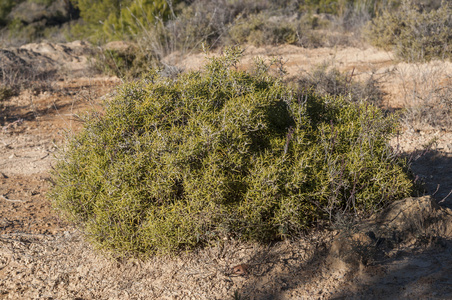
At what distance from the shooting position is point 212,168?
265cm

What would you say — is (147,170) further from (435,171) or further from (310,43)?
(310,43)

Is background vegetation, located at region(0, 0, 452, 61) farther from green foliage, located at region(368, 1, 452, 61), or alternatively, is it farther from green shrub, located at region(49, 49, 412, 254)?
green shrub, located at region(49, 49, 412, 254)

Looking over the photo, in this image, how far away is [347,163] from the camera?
294 centimetres

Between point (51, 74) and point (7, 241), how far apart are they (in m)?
6.69

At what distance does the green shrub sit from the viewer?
2.66 m

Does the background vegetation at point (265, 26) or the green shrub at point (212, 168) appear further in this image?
the background vegetation at point (265, 26)

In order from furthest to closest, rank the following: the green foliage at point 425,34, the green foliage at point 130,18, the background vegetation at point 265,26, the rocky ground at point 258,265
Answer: the green foliage at point 130,18
the background vegetation at point 265,26
the green foliage at point 425,34
the rocky ground at point 258,265

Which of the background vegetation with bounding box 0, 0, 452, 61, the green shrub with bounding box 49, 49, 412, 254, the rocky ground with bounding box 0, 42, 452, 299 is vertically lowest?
the background vegetation with bounding box 0, 0, 452, 61

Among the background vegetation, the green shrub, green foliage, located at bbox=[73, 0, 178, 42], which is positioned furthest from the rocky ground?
green foliage, located at bbox=[73, 0, 178, 42]

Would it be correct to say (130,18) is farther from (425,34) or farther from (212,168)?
(212,168)

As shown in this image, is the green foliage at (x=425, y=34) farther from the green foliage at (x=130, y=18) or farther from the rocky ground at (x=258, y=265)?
the green foliage at (x=130, y=18)

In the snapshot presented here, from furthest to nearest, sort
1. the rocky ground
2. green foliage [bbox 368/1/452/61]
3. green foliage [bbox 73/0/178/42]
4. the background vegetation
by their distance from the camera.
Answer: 1. green foliage [bbox 73/0/178/42]
2. the background vegetation
3. green foliage [bbox 368/1/452/61]
4. the rocky ground

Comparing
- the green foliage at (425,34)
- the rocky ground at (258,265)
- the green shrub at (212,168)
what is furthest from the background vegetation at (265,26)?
the rocky ground at (258,265)

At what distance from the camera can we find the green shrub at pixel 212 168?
2.66 m
